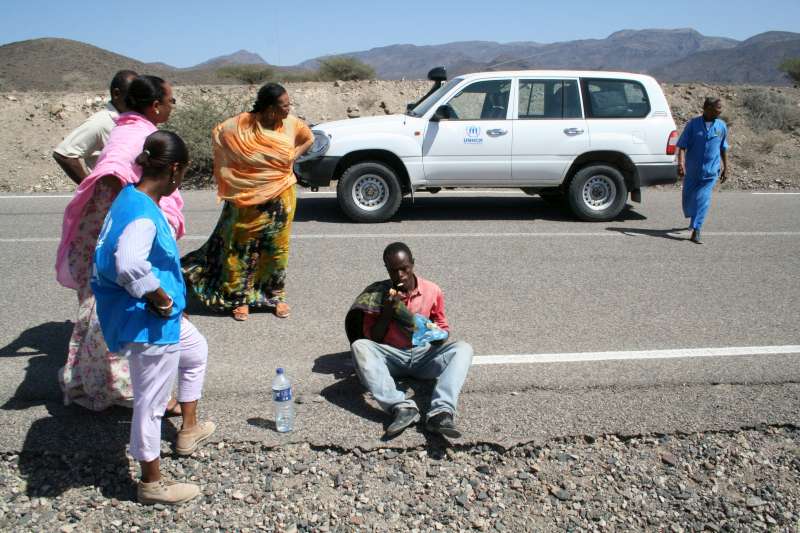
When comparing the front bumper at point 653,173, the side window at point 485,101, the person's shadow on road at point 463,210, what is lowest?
the person's shadow on road at point 463,210

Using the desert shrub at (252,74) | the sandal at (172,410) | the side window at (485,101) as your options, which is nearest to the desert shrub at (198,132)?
the side window at (485,101)

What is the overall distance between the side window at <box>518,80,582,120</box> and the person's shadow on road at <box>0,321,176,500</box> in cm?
695

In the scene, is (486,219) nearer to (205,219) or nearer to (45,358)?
(205,219)

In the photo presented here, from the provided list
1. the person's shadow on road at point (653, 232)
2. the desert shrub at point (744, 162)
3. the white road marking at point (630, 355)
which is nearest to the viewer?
the white road marking at point (630, 355)

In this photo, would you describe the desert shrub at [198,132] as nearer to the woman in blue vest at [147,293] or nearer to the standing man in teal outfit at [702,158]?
Answer: the standing man in teal outfit at [702,158]

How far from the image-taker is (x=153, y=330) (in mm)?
3221

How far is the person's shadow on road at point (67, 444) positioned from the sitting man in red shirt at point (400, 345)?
1175 millimetres

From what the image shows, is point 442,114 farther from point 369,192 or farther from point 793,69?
point 793,69

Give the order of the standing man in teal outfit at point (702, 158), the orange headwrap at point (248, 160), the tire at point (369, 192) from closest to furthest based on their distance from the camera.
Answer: the orange headwrap at point (248, 160) < the standing man in teal outfit at point (702, 158) < the tire at point (369, 192)

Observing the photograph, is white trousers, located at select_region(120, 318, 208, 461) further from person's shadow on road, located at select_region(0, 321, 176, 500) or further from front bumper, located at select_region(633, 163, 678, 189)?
front bumper, located at select_region(633, 163, 678, 189)

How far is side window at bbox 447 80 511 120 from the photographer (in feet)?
31.2

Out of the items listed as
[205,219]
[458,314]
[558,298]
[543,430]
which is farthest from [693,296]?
[205,219]

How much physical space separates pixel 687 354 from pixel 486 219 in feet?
16.2

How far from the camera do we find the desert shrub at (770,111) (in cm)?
1775
